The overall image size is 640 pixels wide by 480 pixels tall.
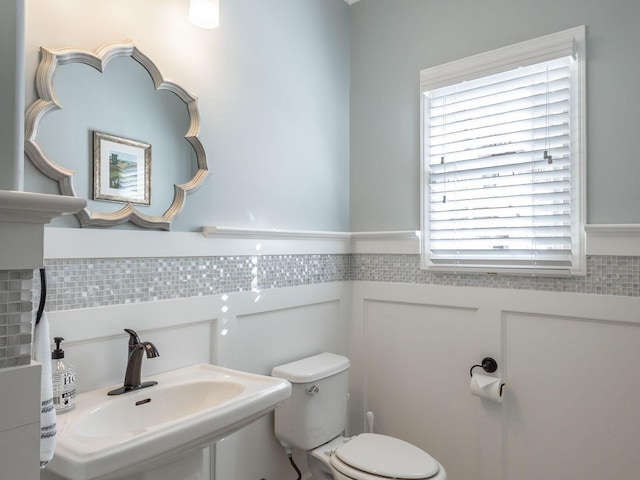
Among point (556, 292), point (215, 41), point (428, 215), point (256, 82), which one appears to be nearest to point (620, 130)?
point (556, 292)

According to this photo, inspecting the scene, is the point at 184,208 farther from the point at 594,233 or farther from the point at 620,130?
the point at 620,130

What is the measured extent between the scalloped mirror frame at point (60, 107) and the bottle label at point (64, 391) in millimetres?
445

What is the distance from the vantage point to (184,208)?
5.44 feet

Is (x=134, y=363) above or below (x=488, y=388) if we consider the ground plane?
above

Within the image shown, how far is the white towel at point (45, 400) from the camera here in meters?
0.81

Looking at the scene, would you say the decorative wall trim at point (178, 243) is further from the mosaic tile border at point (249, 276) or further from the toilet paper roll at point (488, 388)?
the toilet paper roll at point (488, 388)

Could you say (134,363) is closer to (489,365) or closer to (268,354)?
(268,354)

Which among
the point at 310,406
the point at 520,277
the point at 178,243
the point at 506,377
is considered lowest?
the point at 310,406

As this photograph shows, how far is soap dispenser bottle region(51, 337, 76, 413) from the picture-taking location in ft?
3.96

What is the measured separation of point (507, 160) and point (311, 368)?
1300mm

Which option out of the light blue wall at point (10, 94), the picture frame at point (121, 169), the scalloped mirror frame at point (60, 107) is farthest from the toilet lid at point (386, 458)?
the light blue wall at point (10, 94)

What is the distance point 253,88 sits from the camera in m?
1.97

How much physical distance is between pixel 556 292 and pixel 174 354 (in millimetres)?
1575

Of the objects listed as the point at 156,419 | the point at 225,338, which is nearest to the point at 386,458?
the point at 225,338
